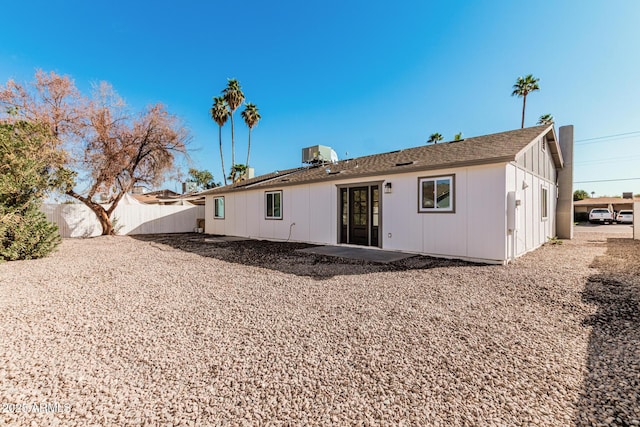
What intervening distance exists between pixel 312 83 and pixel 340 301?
569 inches

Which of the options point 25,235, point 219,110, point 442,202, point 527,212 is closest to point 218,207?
point 25,235

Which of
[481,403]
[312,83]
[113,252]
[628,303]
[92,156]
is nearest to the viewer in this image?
[481,403]

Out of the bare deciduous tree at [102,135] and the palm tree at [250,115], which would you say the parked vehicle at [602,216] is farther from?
the bare deciduous tree at [102,135]

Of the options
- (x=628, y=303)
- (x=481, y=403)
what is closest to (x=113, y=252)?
(x=481, y=403)

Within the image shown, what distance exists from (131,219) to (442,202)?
16.6m

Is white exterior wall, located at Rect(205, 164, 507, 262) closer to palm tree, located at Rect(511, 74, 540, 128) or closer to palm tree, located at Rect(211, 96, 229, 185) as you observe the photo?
palm tree, located at Rect(211, 96, 229, 185)

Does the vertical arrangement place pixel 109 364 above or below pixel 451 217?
below

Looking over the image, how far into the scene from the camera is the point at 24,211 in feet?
25.3

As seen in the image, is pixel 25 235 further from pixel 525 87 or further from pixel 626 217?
pixel 626 217

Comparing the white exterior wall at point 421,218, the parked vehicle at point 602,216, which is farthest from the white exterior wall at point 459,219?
the parked vehicle at point 602,216

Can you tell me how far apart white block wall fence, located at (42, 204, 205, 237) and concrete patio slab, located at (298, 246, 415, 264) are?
39.8ft

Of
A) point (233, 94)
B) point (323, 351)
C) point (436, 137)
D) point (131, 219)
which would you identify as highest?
point (233, 94)

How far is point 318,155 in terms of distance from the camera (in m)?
13.8

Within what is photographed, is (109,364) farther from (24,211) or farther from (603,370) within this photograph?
(24,211)
